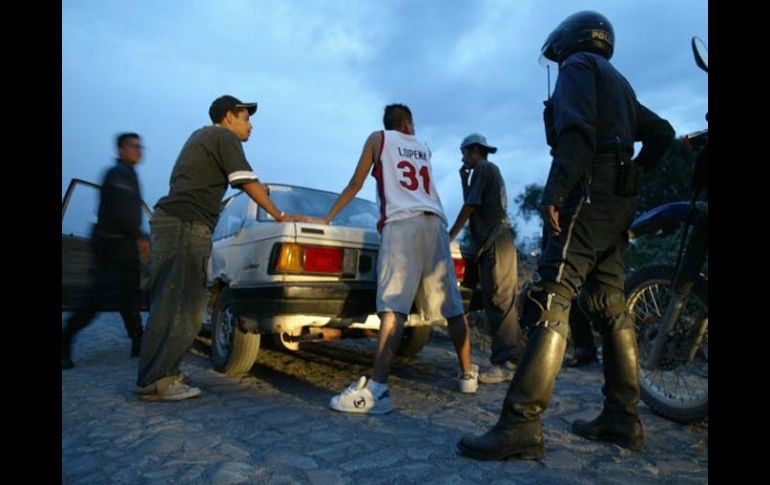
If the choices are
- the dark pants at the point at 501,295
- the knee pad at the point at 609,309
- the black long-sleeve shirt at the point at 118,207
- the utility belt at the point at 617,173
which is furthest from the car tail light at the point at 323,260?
the black long-sleeve shirt at the point at 118,207

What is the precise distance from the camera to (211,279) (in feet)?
14.9

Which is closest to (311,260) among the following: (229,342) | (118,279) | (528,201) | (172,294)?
(172,294)

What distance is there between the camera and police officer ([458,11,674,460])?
2.24 metres

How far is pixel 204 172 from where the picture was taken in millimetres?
3602

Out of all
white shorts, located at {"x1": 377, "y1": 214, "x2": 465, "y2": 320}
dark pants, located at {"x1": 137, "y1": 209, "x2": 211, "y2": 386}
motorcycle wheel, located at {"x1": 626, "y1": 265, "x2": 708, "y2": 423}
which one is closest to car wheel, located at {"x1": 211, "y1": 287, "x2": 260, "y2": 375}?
dark pants, located at {"x1": 137, "y1": 209, "x2": 211, "y2": 386}

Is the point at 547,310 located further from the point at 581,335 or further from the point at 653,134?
the point at 581,335

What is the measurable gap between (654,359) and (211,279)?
3417 mm

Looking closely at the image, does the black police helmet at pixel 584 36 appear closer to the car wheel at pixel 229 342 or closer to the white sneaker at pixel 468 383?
the white sneaker at pixel 468 383

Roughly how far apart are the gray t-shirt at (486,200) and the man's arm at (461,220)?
37mm

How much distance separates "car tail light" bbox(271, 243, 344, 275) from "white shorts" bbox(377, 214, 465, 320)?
40 centimetres
